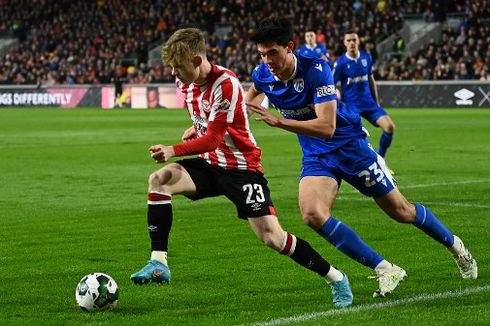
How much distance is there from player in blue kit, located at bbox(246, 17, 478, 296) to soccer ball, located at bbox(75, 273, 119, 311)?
141 cm

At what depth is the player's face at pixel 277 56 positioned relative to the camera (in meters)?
6.92

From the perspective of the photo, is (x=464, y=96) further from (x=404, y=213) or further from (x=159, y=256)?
(x=159, y=256)

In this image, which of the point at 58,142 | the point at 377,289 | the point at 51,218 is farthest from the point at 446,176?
the point at 58,142

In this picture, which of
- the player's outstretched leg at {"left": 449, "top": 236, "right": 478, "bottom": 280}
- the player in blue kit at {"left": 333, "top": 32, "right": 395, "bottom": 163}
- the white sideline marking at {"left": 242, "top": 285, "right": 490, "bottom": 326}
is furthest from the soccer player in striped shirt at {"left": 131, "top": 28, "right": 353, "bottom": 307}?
the player in blue kit at {"left": 333, "top": 32, "right": 395, "bottom": 163}

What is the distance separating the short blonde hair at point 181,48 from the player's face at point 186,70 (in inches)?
1.0

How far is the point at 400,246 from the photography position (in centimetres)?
946

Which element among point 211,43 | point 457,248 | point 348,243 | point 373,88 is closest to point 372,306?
point 348,243

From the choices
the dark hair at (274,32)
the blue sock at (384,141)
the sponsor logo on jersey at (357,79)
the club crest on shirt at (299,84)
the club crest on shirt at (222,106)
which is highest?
the dark hair at (274,32)

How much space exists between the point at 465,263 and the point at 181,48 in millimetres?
2661

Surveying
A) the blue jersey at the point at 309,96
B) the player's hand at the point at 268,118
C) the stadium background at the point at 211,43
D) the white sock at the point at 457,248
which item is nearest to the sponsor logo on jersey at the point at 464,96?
the stadium background at the point at 211,43

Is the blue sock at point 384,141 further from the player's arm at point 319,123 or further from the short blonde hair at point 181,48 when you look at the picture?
the short blonde hair at point 181,48

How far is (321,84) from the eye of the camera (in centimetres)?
703

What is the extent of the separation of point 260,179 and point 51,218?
5.11 m

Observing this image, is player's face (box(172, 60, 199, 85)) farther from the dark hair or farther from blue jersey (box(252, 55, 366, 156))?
blue jersey (box(252, 55, 366, 156))
